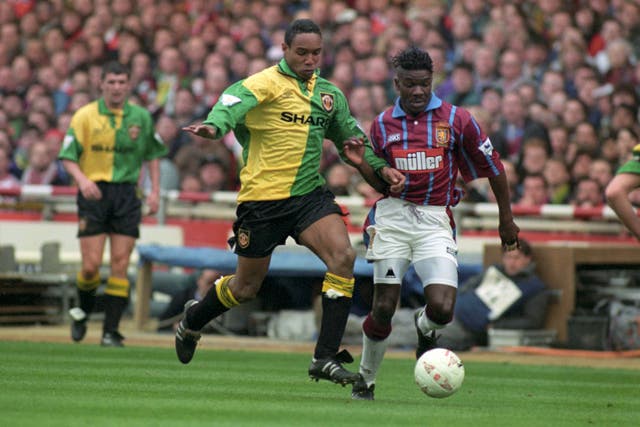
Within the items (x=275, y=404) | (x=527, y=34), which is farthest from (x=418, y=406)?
(x=527, y=34)

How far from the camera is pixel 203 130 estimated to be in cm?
870

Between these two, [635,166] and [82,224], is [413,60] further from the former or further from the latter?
[82,224]

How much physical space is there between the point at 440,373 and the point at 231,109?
2227mm

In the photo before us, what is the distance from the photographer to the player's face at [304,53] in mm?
9570

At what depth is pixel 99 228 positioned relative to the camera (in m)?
14.2

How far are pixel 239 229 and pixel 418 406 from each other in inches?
79.5

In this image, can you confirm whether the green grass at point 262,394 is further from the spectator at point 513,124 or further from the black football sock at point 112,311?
the spectator at point 513,124

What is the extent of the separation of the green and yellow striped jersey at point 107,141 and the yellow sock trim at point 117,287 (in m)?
1.01

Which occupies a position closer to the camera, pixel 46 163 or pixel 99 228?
pixel 99 228

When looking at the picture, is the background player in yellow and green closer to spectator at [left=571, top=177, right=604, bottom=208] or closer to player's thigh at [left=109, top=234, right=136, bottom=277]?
player's thigh at [left=109, top=234, right=136, bottom=277]

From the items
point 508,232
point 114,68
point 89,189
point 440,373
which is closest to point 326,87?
point 508,232

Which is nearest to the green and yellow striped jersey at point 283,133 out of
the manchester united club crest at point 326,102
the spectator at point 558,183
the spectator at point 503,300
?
the manchester united club crest at point 326,102

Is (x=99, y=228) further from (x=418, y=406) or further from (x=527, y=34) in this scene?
(x=527, y=34)

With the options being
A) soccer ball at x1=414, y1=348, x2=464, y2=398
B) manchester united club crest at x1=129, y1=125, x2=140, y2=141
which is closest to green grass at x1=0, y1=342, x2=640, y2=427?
soccer ball at x1=414, y1=348, x2=464, y2=398
